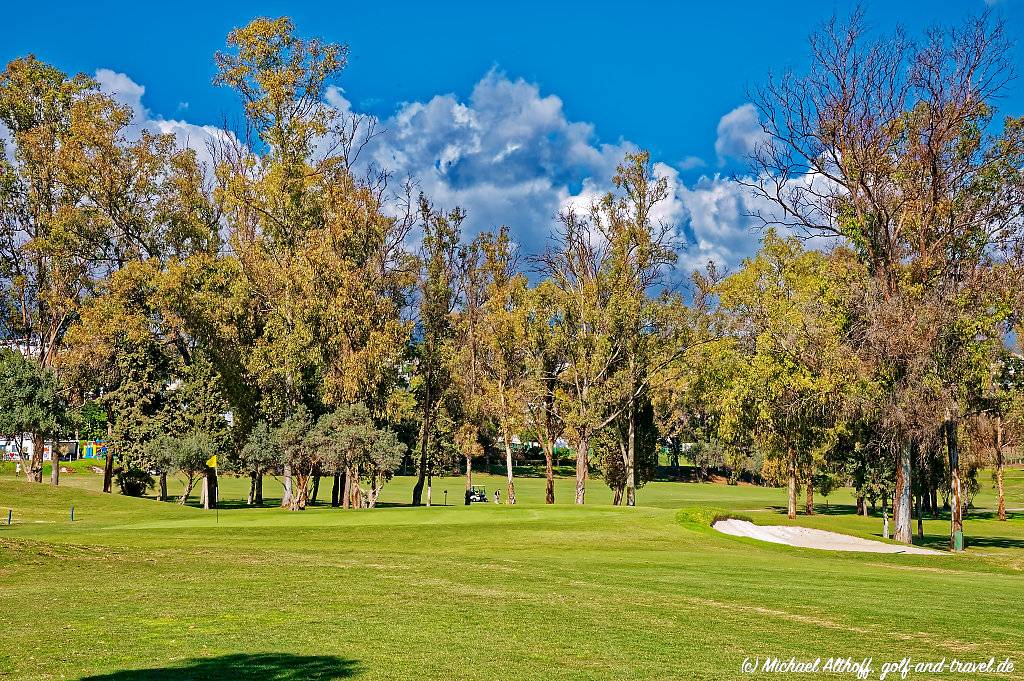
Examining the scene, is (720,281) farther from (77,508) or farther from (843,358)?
(77,508)

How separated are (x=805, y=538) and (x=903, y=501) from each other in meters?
5.64

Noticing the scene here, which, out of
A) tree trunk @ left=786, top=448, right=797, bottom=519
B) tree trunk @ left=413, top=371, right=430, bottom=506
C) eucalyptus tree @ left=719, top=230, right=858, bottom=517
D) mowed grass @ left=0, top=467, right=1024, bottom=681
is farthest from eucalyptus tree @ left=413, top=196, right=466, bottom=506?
mowed grass @ left=0, top=467, right=1024, bottom=681

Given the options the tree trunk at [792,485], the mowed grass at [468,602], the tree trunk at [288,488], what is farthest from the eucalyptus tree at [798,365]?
the tree trunk at [288,488]

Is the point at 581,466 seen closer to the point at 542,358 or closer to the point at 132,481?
the point at 542,358

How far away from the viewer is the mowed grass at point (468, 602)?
38.4ft

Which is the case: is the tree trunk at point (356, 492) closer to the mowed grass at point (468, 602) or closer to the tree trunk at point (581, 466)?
the tree trunk at point (581, 466)

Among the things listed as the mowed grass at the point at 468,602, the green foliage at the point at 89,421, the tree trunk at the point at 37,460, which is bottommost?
the mowed grass at the point at 468,602

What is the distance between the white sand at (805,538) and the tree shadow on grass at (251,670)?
23.6 metres

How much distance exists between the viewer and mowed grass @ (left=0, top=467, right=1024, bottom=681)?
38.4 feet

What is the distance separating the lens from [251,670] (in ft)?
35.6

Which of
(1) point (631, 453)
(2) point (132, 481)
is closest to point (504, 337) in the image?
(1) point (631, 453)

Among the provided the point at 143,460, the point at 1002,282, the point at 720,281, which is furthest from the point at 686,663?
the point at 720,281

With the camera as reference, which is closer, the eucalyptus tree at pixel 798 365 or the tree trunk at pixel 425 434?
the eucalyptus tree at pixel 798 365

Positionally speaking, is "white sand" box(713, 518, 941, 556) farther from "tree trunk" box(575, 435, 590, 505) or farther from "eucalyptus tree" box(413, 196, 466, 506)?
"eucalyptus tree" box(413, 196, 466, 506)
